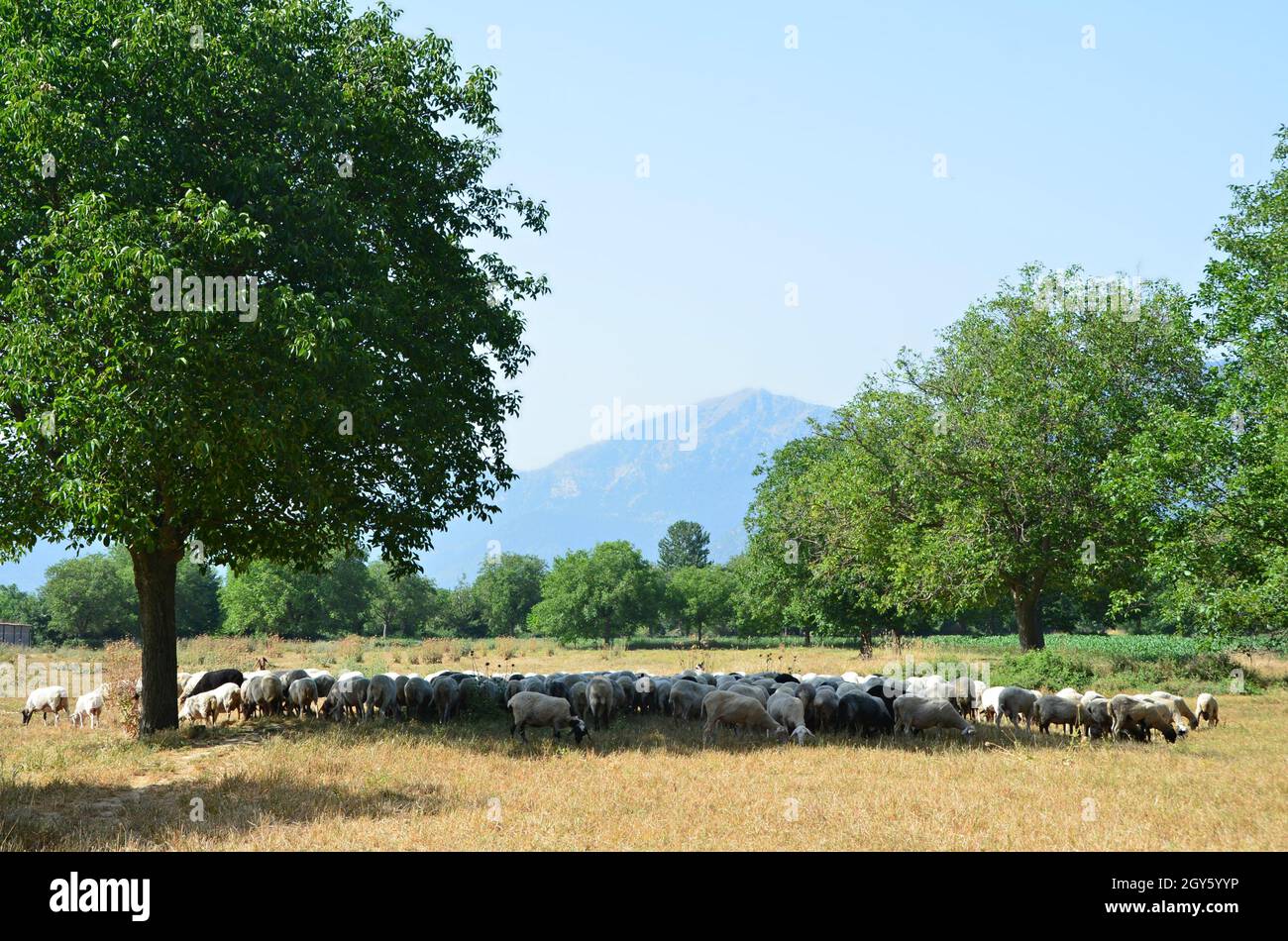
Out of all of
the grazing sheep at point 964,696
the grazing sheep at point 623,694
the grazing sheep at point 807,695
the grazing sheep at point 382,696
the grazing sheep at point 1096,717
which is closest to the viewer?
the grazing sheep at point 1096,717

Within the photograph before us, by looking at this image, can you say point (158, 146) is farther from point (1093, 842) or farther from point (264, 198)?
point (1093, 842)

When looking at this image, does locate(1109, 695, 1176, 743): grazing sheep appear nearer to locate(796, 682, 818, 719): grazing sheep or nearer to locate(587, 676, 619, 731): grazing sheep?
locate(796, 682, 818, 719): grazing sheep

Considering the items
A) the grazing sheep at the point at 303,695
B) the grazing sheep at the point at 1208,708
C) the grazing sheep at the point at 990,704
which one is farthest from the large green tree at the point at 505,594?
the grazing sheep at the point at 1208,708

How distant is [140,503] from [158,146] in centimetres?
654

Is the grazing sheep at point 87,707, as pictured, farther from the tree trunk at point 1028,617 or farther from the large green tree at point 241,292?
the tree trunk at point 1028,617

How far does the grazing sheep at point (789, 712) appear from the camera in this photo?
1911cm

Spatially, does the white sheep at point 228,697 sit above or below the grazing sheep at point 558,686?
above

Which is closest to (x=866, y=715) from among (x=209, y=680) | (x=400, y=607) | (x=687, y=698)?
(x=687, y=698)

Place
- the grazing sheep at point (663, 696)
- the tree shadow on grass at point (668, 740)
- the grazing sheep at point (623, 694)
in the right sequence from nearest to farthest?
the tree shadow on grass at point (668, 740), the grazing sheep at point (623, 694), the grazing sheep at point (663, 696)

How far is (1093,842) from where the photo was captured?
983cm

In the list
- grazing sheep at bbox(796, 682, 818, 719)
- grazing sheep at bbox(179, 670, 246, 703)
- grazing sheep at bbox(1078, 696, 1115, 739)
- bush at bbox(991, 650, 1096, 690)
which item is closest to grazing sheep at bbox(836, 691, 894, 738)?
grazing sheep at bbox(796, 682, 818, 719)

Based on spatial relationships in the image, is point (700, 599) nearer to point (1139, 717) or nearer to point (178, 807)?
point (1139, 717)

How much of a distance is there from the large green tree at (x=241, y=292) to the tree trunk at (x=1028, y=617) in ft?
82.0

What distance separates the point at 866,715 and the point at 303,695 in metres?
13.8
